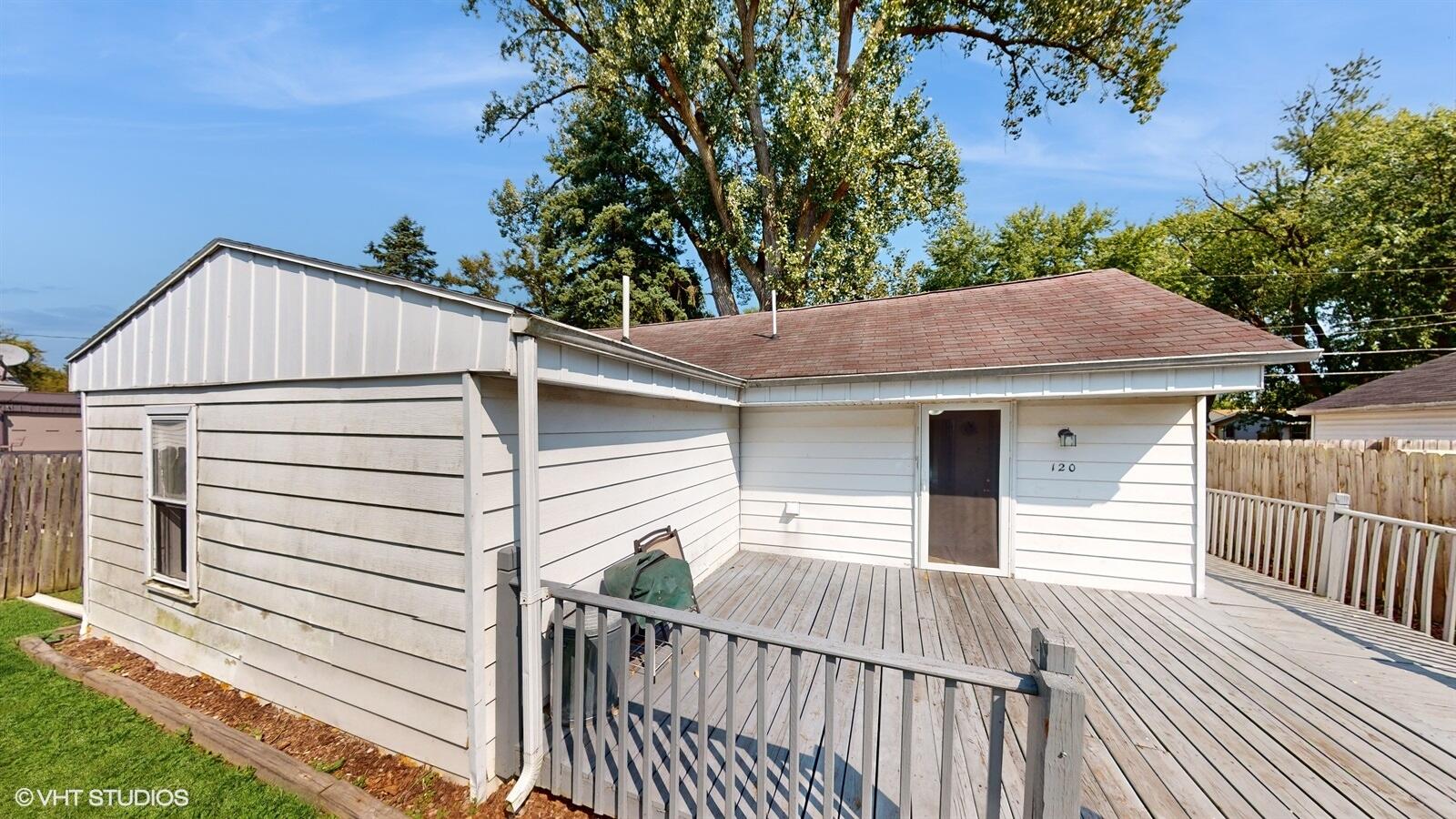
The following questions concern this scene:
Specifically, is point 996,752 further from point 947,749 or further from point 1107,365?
point 1107,365

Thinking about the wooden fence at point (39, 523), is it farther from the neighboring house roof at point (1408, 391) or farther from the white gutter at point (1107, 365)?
the neighboring house roof at point (1408, 391)

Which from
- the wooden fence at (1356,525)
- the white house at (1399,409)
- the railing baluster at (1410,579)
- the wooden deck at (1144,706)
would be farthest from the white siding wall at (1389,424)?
the wooden deck at (1144,706)

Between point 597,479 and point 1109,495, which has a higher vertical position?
point 597,479

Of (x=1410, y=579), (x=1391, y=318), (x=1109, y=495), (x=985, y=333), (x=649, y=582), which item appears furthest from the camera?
(x=1391, y=318)

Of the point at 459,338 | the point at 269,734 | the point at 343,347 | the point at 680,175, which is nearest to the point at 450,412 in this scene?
the point at 459,338

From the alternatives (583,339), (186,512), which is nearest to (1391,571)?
(583,339)

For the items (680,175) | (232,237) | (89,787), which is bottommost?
(89,787)

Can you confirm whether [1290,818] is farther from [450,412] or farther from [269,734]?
[269,734]

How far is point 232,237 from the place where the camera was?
10.4 ft

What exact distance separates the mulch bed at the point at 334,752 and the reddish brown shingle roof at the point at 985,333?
4.31 meters

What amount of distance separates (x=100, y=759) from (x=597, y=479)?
124 inches

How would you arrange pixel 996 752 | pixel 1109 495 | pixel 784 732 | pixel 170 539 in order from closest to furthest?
pixel 996 752 → pixel 784 732 → pixel 170 539 → pixel 1109 495

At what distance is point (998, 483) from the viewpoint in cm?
532

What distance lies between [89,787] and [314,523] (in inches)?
65.4
